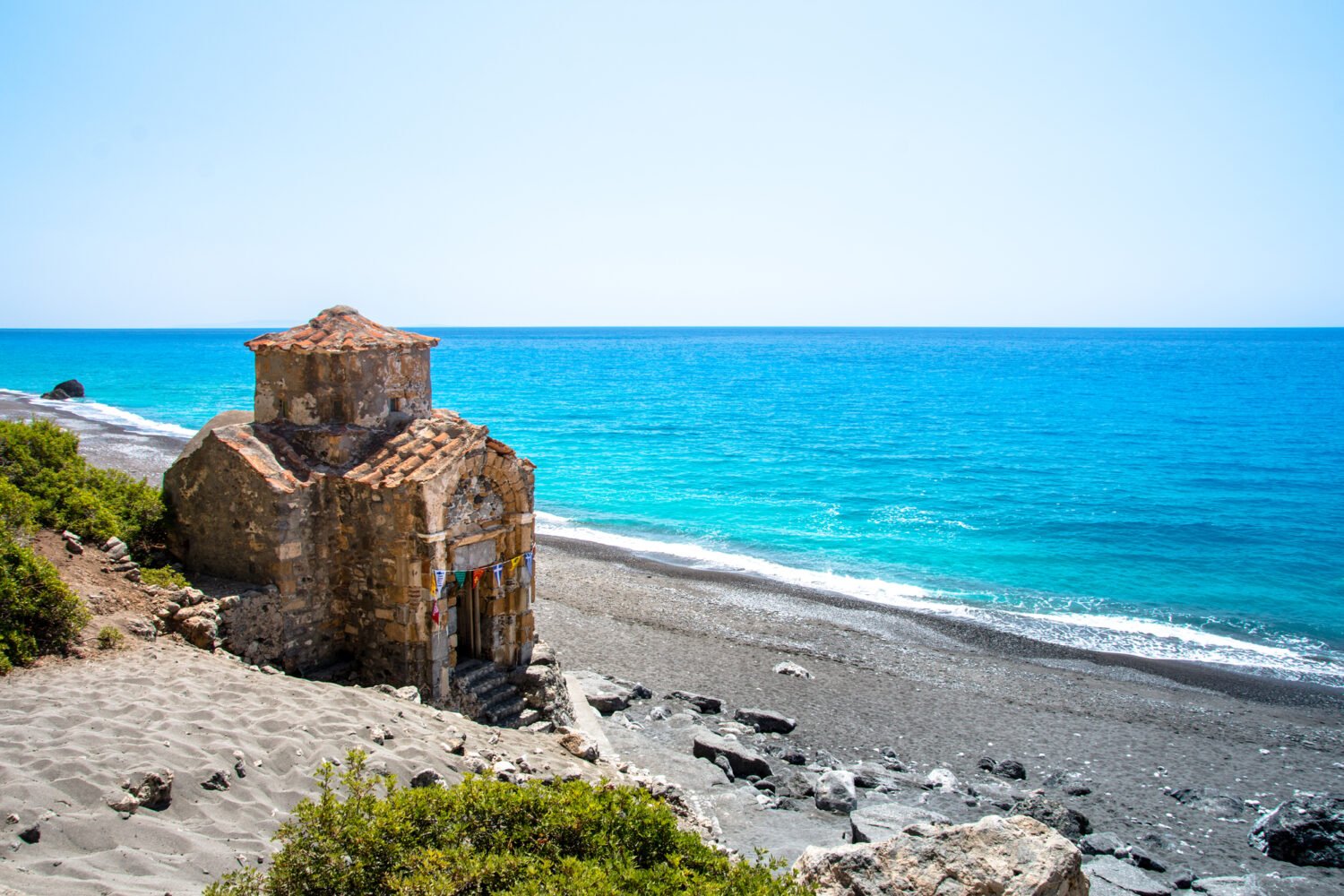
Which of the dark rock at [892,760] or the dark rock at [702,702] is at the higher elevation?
the dark rock at [702,702]

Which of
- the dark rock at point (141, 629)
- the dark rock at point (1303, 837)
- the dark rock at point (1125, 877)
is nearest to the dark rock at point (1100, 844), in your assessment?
the dark rock at point (1125, 877)

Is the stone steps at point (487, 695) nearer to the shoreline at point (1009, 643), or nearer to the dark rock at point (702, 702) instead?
the dark rock at point (702, 702)

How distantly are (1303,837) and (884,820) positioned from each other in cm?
683

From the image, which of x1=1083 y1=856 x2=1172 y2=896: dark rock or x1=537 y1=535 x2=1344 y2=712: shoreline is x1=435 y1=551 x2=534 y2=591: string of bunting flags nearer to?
x1=1083 y1=856 x2=1172 y2=896: dark rock

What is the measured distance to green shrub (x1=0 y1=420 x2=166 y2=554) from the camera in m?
13.0

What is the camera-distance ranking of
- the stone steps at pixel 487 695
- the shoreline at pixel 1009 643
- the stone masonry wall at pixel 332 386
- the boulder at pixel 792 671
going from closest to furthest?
the stone masonry wall at pixel 332 386 → the stone steps at pixel 487 695 → the boulder at pixel 792 671 → the shoreline at pixel 1009 643

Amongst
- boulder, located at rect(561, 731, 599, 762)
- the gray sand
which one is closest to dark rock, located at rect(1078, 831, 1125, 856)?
the gray sand

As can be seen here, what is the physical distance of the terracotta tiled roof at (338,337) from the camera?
13.2 m

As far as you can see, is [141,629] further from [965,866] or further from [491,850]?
[965,866]

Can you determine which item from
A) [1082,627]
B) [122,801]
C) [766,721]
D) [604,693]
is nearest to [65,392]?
[604,693]

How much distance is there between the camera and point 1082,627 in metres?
24.5

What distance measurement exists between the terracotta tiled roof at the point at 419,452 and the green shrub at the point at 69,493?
3.56m

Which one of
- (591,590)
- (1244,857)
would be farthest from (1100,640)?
(591,590)

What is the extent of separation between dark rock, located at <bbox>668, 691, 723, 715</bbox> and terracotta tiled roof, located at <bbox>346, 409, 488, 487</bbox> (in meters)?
7.71
